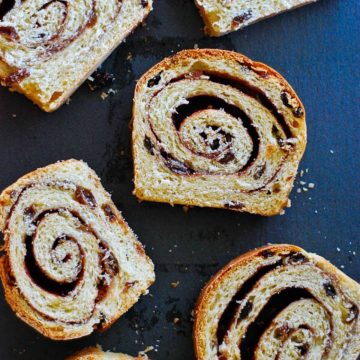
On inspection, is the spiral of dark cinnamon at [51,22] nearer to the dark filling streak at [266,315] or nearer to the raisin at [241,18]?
the raisin at [241,18]

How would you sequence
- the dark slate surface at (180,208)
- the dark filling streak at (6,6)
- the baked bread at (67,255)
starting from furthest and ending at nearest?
1. the dark slate surface at (180,208)
2. the dark filling streak at (6,6)
3. the baked bread at (67,255)

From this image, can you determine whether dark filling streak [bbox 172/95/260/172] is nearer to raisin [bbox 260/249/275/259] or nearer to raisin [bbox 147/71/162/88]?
raisin [bbox 147/71/162/88]

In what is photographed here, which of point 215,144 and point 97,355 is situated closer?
point 97,355

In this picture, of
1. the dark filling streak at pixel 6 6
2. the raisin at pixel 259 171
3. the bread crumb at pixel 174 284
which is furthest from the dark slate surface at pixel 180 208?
the dark filling streak at pixel 6 6

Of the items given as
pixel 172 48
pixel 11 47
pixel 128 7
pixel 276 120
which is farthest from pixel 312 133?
pixel 11 47

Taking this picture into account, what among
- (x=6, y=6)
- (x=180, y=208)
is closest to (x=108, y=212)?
(x=180, y=208)

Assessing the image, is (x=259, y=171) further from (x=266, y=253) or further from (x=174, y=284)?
(x=174, y=284)

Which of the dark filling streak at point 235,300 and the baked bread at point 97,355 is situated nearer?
the baked bread at point 97,355
